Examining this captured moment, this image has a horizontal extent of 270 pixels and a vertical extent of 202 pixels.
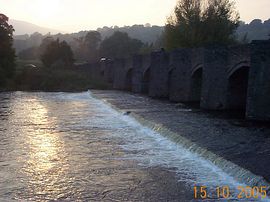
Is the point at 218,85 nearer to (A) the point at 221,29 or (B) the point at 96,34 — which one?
(A) the point at 221,29

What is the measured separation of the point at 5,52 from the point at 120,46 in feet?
109

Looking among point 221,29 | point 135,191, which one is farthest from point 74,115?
point 221,29

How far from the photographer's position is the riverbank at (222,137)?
923cm

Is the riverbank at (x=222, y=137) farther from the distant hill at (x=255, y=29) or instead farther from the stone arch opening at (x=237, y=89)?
the distant hill at (x=255, y=29)

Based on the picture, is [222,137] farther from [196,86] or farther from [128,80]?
[128,80]

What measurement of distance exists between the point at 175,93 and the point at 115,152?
49.0 feet

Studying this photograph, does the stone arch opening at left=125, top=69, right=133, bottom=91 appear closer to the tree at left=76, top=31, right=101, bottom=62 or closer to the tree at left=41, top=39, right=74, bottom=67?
the tree at left=41, top=39, right=74, bottom=67

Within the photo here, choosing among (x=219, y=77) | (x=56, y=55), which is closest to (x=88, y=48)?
(x=56, y=55)

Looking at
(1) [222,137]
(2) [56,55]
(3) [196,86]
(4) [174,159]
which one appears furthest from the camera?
(2) [56,55]

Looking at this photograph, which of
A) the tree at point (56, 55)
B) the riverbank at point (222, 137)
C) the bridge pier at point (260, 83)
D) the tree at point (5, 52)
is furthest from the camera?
the tree at point (56, 55)

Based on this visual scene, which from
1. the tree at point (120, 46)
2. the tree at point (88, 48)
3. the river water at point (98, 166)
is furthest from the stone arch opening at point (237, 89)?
the tree at point (88, 48)
